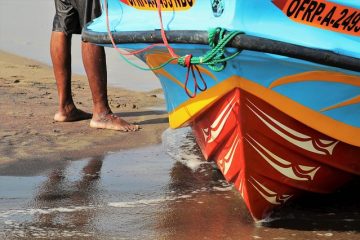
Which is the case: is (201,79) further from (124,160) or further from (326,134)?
(124,160)

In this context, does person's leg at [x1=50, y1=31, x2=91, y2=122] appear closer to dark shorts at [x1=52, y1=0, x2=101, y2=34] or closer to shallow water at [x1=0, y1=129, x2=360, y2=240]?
dark shorts at [x1=52, y1=0, x2=101, y2=34]

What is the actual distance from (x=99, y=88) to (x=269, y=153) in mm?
2362

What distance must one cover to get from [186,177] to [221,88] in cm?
119

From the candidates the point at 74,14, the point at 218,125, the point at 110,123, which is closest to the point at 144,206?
the point at 218,125

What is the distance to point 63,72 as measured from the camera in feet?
18.7

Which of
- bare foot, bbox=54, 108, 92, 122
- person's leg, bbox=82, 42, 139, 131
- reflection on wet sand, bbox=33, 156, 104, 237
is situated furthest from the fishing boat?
bare foot, bbox=54, 108, 92, 122

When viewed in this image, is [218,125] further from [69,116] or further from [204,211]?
[69,116]

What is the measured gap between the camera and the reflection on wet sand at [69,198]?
3479 mm

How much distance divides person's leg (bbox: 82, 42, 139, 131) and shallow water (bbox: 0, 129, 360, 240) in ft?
2.55

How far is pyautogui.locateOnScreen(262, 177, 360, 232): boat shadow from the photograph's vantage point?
3.51 metres

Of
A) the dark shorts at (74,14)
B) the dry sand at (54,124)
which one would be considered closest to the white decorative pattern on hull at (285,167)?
the dry sand at (54,124)

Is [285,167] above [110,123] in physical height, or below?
above

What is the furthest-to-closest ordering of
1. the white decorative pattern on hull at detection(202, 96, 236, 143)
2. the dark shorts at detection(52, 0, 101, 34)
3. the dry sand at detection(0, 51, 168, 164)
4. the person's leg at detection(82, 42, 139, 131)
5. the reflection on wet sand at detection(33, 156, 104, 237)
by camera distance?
the person's leg at detection(82, 42, 139, 131) < the dark shorts at detection(52, 0, 101, 34) < the dry sand at detection(0, 51, 168, 164) < the reflection on wet sand at detection(33, 156, 104, 237) < the white decorative pattern on hull at detection(202, 96, 236, 143)

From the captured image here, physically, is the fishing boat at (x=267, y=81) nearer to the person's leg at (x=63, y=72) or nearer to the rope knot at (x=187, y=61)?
the rope knot at (x=187, y=61)
